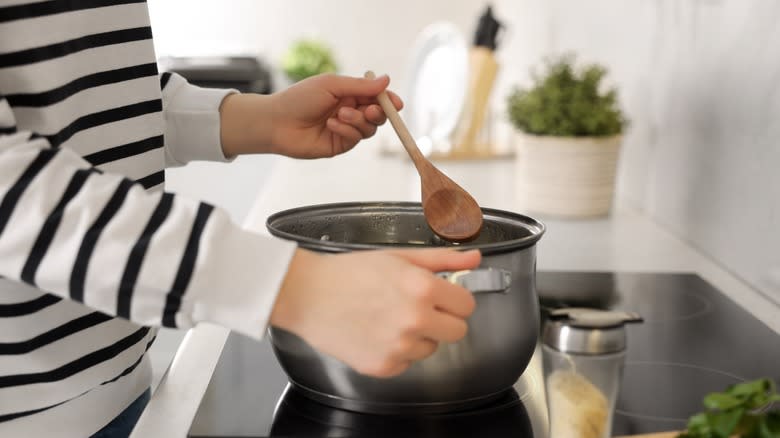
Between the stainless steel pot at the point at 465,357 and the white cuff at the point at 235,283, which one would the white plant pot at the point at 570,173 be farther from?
the white cuff at the point at 235,283

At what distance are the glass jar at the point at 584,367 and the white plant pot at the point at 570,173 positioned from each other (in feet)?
2.48

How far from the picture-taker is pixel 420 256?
1.79 ft

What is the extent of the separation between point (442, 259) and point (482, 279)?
41 mm

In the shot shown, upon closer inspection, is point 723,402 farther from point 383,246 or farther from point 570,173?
point 570,173

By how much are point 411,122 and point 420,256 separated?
1.43 m

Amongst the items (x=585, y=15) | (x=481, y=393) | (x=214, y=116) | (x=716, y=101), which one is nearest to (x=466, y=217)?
(x=481, y=393)

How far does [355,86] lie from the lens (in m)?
0.85

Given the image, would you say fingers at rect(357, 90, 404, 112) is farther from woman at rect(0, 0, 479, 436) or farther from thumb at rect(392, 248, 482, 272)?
thumb at rect(392, 248, 482, 272)

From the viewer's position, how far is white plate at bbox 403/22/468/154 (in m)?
1.91

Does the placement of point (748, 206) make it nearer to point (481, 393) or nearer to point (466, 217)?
point (466, 217)

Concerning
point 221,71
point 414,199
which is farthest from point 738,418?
point 221,71

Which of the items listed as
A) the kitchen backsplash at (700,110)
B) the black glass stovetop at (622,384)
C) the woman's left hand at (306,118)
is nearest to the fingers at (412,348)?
the black glass stovetop at (622,384)

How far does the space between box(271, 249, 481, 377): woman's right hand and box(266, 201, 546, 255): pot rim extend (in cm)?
7

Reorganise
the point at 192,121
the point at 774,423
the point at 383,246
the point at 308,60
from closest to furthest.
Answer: the point at 774,423, the point at 383,246, the point at 192,121, the point at 308,60
